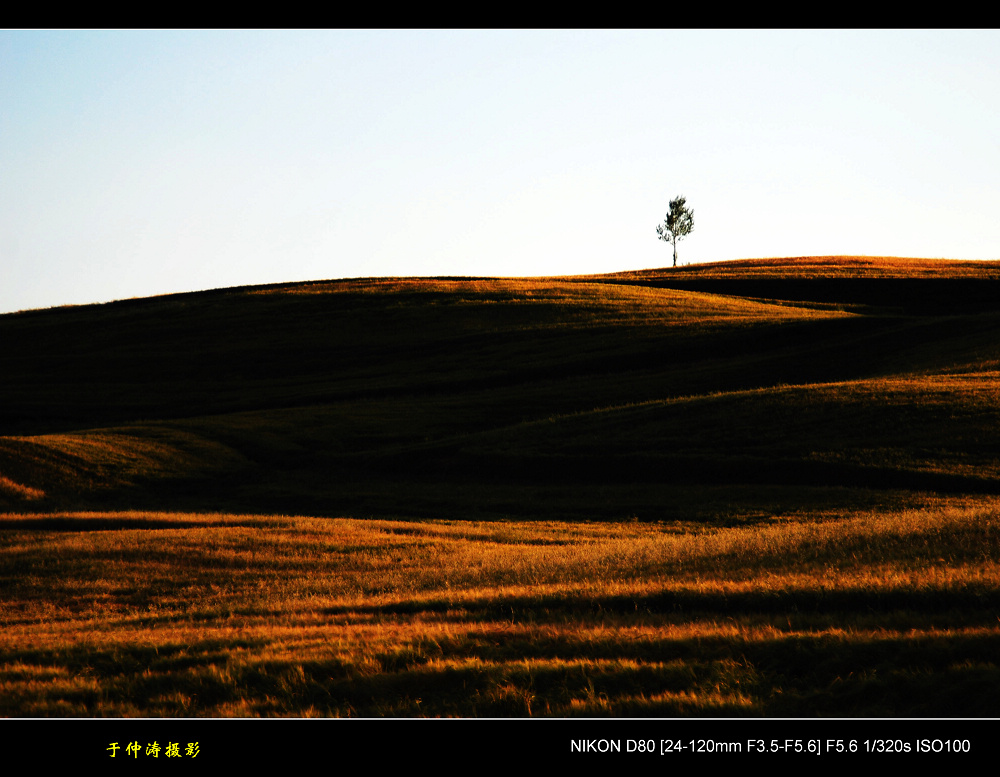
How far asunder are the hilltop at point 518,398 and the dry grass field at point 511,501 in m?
0.29

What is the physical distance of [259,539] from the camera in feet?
99.2

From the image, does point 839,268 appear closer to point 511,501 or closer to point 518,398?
point 518,398

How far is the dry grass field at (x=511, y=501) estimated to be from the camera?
10500 mm

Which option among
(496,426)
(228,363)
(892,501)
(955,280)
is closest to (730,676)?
(892,501)

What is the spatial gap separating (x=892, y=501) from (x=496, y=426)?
23.6m

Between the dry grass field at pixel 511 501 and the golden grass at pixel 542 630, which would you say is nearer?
the golden grass at pixel 542 630

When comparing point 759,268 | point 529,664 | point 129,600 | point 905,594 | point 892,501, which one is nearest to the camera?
point 529,664

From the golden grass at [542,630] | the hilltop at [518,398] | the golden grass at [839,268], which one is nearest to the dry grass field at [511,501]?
the golden grass at [542,630]

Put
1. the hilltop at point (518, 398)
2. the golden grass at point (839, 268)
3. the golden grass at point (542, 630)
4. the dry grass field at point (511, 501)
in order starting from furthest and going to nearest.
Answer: the golden grass at point (839, 268) < the hilltop at point (518, 398) < the dry grass field at point (511, 501) < the golden grass at point (542, 630)

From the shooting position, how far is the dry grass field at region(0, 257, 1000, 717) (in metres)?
10.5

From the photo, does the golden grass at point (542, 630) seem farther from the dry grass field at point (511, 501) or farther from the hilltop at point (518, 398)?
the hilltop at point (518, 398)

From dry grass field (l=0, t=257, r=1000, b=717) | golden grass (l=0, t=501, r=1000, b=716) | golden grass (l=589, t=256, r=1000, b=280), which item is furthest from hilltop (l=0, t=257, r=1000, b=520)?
golden grass (l=0, t=501, r=1000, b=716)

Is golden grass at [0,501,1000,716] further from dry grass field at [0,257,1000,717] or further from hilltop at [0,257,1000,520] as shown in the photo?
hilltop at [0,257,1000,520]

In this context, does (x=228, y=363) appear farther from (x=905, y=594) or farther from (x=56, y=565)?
(x=905, y=594)
